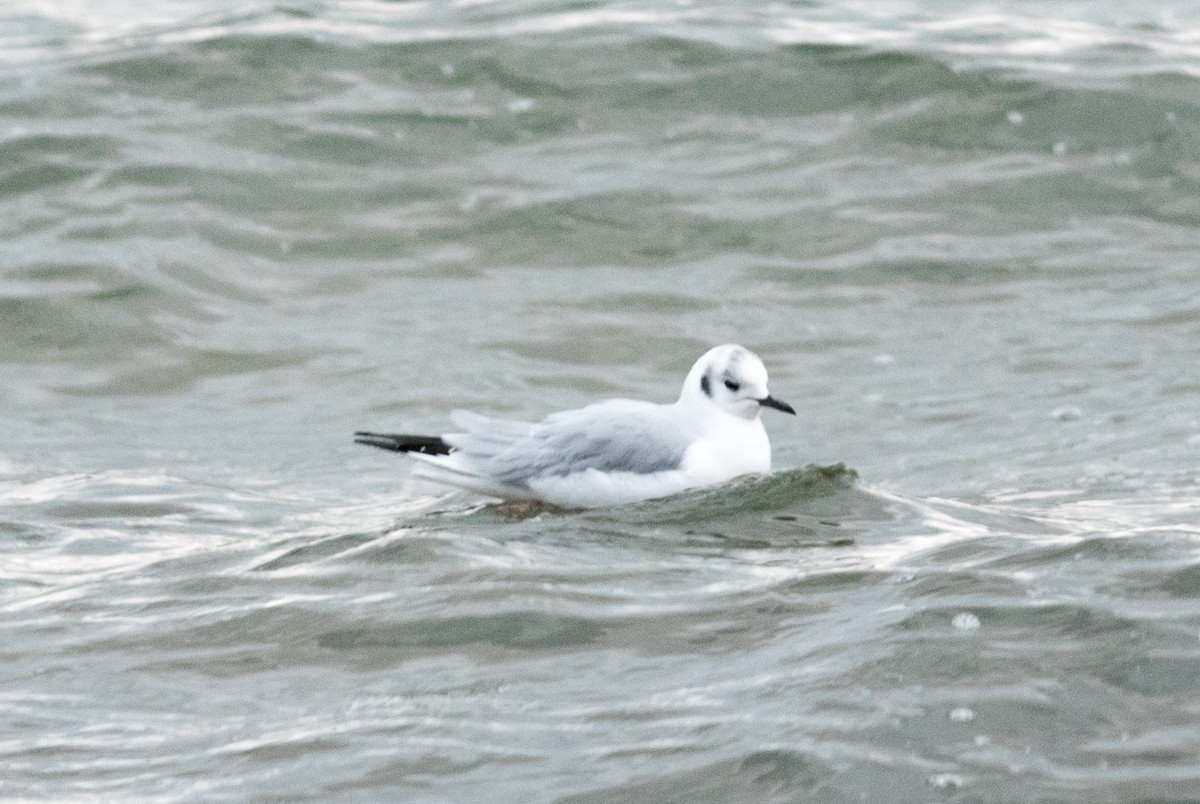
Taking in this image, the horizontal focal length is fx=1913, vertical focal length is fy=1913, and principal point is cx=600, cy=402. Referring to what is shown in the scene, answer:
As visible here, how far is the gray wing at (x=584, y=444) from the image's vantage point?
21.7ft

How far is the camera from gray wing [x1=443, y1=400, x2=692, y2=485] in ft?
21.7

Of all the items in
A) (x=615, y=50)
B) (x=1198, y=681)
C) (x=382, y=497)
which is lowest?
(x=382, y=497)

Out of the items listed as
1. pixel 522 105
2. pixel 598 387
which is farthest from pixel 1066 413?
pixel 522 105

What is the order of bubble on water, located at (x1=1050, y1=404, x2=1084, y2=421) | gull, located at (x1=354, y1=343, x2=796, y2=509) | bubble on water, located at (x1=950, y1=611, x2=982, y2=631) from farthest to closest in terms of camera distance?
bubble on water, located at (x1=1050, y1=404, x2=1084, y2=421) → gull, located at (x1=354, y1=343, x2=796, y2=509) → bubble on water, located at (x1=950, y1=611, x2=982, y2=631)

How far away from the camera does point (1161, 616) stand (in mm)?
4840

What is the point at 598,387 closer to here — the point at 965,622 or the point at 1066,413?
the point at 1066,413

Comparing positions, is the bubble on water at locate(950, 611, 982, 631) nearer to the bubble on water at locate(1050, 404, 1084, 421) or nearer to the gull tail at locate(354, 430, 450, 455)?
the gull tail at locate(354, 430, 450, 455)

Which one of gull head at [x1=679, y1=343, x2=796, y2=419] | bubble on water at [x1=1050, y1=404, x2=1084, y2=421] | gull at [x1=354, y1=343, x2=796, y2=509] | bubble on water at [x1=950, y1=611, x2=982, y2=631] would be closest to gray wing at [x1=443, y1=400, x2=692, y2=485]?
gull at [x1=354, y1=343, x2=796, y2=509]

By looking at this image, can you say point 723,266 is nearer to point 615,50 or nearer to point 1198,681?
point 615,50

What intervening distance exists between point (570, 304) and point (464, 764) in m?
6.26

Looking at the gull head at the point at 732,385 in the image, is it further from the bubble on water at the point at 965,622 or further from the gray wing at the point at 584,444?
the bubble on water at the point at 965,622

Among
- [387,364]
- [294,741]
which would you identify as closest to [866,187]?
[387,364]

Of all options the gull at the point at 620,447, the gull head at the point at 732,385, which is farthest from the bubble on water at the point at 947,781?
the gull head at the point at 732,385

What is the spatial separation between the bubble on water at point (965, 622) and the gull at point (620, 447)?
5.79 feet
